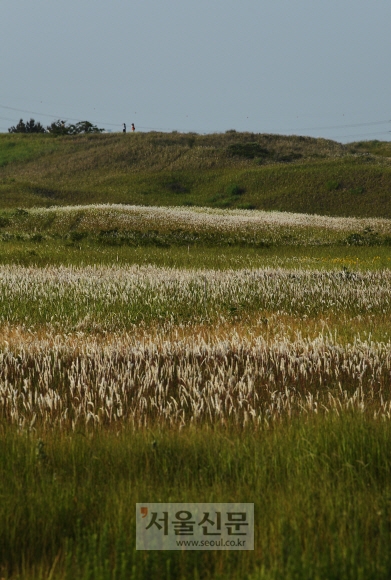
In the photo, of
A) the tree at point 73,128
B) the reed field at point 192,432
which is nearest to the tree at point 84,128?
the tree at point 73,128

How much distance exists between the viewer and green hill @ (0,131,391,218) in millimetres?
58062

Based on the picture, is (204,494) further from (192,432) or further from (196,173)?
(196,173)

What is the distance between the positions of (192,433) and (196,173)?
68.2 metres

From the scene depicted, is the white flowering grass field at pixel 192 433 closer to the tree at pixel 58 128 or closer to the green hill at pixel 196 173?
the green hill at pixel 196 173

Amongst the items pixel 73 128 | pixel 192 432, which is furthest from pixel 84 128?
pixel 192 432

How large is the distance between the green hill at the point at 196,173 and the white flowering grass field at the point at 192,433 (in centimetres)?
3879

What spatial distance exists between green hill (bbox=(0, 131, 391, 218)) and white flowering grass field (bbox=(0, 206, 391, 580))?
127 feet

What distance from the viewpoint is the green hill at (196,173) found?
2286 inches

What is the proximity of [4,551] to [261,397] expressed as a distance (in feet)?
9.20

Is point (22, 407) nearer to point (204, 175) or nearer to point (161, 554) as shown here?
point (161, 554)

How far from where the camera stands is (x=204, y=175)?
230 feet

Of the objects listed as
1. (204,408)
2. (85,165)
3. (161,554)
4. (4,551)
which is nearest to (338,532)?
(161,554)

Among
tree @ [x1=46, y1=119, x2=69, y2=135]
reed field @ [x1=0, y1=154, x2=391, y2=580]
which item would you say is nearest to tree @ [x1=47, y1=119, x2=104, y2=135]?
tree @ [x1=46, y1=119, x2=69, y2=135]

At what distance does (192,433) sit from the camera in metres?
4.18
